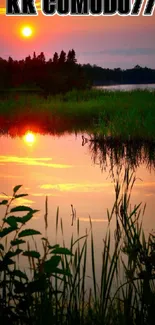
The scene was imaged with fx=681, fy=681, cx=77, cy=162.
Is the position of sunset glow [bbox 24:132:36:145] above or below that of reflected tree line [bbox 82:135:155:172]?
below

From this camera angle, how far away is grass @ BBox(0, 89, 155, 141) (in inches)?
520

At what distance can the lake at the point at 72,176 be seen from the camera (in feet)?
21.9

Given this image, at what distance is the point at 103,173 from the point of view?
10.0m

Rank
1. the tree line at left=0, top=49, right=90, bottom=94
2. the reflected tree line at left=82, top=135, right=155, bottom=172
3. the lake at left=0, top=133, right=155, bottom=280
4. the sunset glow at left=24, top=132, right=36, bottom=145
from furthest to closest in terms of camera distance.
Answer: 1. the tree line at left=0, top=49, right=90, bottom=94
2. the sunset glow at left=24, top=132, right=36, bottom=145
3. the reflected tree line at left=82, top=135, right=155, bottom=172
4. the lake at left=0, top=133, right=155, bottom=280

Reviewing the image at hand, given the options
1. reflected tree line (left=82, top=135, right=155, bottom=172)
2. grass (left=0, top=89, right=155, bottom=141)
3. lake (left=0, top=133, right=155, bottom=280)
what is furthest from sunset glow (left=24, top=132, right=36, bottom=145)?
reflected tree line (left=82, top=135, right=155, bottom=172)

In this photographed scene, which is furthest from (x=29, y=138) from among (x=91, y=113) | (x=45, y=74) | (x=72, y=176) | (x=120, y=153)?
(x=45, y=74)

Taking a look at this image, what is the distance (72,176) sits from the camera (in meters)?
9.91

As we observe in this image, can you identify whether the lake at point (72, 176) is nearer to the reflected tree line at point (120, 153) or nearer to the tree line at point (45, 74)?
the reflected tree line at point (120, 153)

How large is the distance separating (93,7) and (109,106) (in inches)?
509

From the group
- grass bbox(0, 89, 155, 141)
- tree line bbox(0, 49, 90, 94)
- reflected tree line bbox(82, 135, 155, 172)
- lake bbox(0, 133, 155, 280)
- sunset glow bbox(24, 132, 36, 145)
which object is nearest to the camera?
lake bbox(0, 133, 155, 280)

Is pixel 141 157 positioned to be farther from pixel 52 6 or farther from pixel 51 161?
pixel 52 6

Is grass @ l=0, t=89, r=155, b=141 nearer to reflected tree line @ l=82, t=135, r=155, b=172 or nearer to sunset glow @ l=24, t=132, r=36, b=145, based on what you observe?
reflected tree line @ l=82, t=135, r=155, b=172

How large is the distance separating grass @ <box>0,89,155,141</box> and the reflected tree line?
23cm

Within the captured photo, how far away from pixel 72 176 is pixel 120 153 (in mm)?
1818
